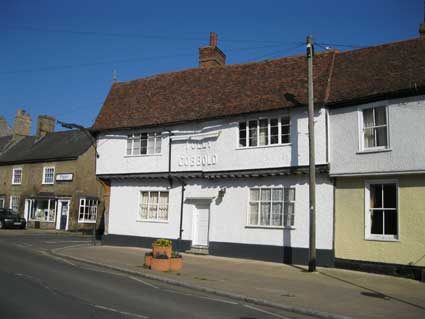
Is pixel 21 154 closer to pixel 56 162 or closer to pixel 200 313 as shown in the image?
pixel 56 162

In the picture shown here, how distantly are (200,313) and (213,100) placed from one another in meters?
13.4

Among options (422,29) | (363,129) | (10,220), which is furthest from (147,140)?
(10,220)

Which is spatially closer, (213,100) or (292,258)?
(292,258)

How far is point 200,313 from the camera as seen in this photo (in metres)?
8.91

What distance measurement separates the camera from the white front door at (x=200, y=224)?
67.2 ft

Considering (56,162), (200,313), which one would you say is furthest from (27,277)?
(56,162)

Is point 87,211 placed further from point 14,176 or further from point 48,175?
point 14,176

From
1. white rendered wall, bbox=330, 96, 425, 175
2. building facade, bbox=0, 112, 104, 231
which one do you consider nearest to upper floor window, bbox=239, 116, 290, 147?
white rendered wall, bbox=330, 96, 425, 175

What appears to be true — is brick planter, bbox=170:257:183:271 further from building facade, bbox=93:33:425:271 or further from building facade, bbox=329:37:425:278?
building facade, bbox=329:37:425:278

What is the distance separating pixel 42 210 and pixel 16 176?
5223mm

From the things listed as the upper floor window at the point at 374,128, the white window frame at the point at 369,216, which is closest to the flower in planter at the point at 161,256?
the white window frame at the point at 369,216

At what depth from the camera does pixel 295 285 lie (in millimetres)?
12750

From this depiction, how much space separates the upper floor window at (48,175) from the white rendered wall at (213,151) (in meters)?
14.9

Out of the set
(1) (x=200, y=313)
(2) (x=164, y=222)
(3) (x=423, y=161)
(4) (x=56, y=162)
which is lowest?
(1) (x=200, y=313)
